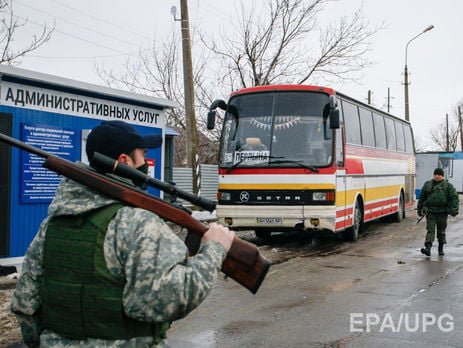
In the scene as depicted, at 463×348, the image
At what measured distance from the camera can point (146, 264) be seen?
238 cm

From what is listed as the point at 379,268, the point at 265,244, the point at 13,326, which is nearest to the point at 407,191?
the point at 265,244

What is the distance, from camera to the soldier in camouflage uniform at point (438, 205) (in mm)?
11805

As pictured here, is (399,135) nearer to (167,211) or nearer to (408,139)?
(408,139)

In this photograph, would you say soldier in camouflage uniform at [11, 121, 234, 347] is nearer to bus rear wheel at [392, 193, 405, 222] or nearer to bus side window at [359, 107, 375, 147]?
bus side window at [359, 107, 375, 147]

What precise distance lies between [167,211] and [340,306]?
5.27 m

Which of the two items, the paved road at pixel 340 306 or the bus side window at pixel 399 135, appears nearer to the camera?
the paved road at pixel 340 306

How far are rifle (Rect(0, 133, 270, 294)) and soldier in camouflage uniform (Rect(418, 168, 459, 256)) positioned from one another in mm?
9788

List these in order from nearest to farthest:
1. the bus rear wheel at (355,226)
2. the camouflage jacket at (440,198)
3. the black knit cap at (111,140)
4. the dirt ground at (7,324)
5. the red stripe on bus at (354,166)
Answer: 1. the black knit cap at (111,140)
2. the dirt ground at (7,324)
3. the camouflage jacket at (440,198)
4. the red stripe on bus at (354,166)
5. the bus rear wheel at (355,226)

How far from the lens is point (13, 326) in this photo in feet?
21.4

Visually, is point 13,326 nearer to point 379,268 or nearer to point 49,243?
point 49,243

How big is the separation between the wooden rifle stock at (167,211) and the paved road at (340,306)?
3265 mm

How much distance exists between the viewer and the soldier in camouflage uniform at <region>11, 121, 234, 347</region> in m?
2.40

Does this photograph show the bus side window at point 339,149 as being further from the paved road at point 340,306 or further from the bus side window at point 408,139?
the bus side window at point 408,139

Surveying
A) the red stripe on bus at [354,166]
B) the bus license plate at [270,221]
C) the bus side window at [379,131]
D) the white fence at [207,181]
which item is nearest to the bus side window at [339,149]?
the red stripe on bus at [354,166]
